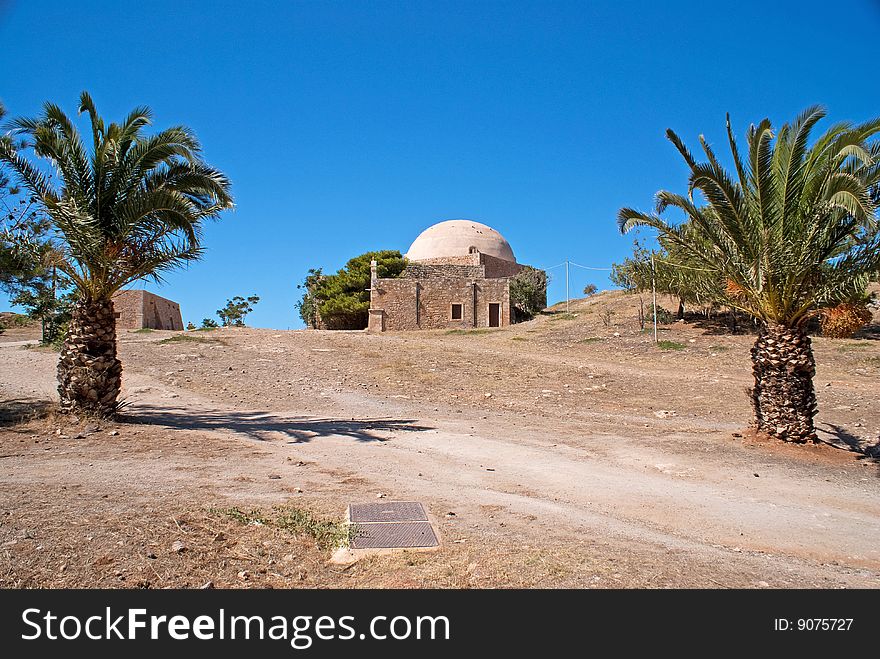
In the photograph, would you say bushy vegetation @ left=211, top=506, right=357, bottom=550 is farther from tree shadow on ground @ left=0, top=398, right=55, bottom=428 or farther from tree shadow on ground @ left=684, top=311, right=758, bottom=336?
tree shadow on ground @ left=684, top=311, right=758, bottom=336

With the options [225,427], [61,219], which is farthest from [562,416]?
[61,219]

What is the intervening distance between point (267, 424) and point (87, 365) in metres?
2.95

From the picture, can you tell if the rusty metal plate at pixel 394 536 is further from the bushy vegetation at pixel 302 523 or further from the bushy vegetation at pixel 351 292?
the bushy vegetation at pixel 351 292

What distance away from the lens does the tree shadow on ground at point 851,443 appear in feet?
26.2

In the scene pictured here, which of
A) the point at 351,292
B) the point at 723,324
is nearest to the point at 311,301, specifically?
the point at 351,292

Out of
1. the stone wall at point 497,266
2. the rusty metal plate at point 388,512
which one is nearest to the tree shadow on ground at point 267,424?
the rusty metal plate at point 388,512

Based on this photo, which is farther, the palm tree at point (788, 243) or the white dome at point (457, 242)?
the white dome at point (457, 242)

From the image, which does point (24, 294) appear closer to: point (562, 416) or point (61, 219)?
point (61, 219)

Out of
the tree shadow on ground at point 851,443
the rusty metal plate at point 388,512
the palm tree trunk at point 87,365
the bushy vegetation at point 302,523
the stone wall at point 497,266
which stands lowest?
the tree shadow on ground at point 851,443

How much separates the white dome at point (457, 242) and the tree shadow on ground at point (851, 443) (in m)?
31.6

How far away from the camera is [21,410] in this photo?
9.24 m
